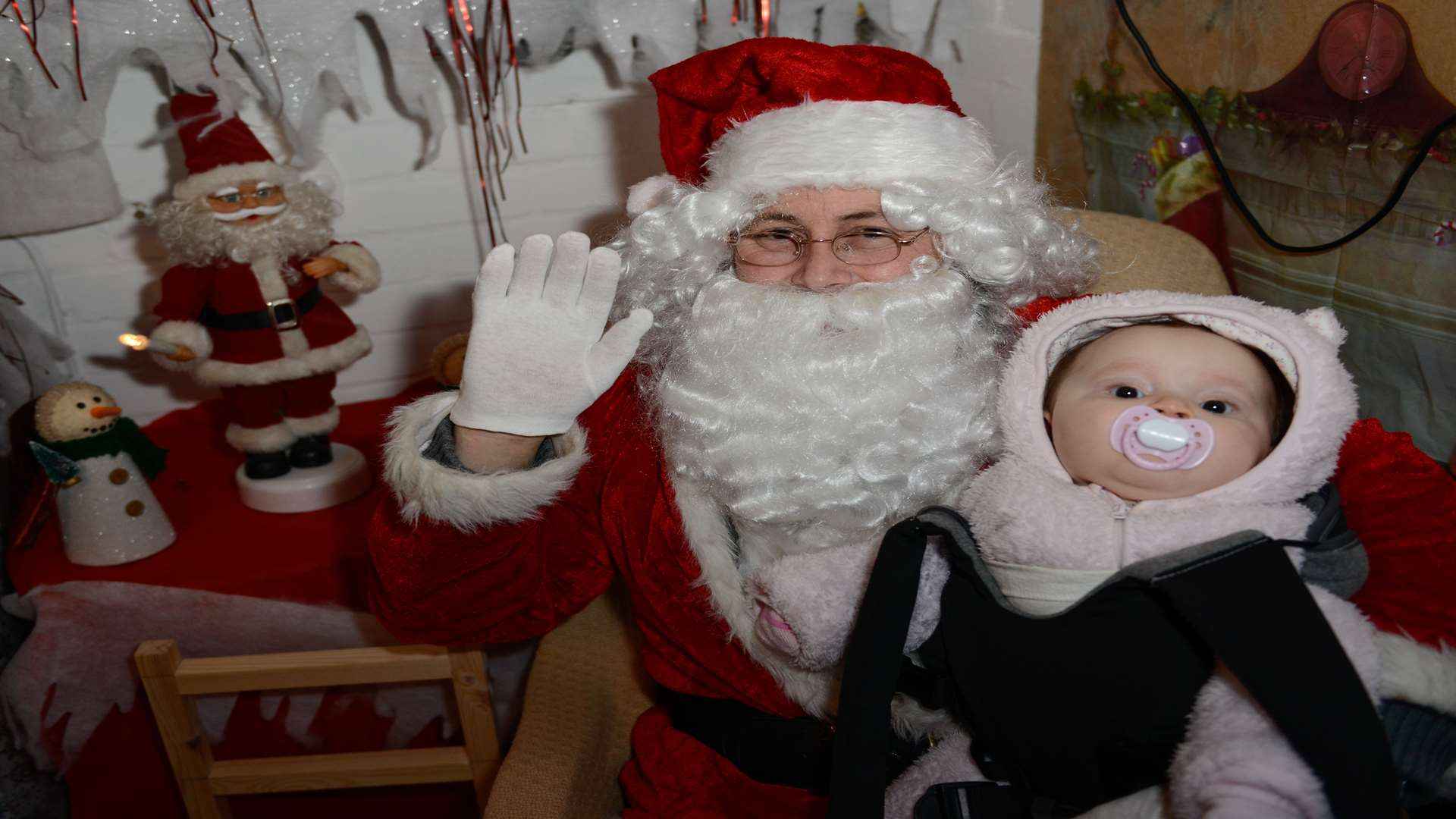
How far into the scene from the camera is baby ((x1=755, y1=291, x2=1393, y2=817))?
78 centimetres

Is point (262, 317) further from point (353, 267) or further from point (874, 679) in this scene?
point (874, 679)

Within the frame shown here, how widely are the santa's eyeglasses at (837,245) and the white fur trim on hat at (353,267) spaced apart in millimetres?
717

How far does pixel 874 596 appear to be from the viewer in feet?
2.99

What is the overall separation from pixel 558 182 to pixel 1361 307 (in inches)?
53.3

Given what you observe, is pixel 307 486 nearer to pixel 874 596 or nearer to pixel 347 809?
pixel 347 809

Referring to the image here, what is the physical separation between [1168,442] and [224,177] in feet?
4.39

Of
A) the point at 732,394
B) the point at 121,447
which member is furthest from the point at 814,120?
the point at 121,447

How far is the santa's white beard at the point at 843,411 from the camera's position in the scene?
3.67 feet

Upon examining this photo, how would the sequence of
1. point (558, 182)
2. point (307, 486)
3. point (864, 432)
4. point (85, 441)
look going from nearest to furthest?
point (864, 432) < point (85, 441) < point (307, 486) < point (558, 182)

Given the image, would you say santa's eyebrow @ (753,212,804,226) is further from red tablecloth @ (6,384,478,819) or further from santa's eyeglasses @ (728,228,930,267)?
red tablecloth @ (6,384,478,819)

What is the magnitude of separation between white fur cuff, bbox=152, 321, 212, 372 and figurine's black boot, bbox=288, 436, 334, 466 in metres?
0.20

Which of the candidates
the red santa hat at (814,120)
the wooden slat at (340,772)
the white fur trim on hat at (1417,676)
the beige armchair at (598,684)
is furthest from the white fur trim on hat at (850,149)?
the wooden slat at (340,772)

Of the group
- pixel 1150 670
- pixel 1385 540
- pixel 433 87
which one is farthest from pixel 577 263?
pixel 433 87

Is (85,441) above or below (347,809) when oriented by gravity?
above
